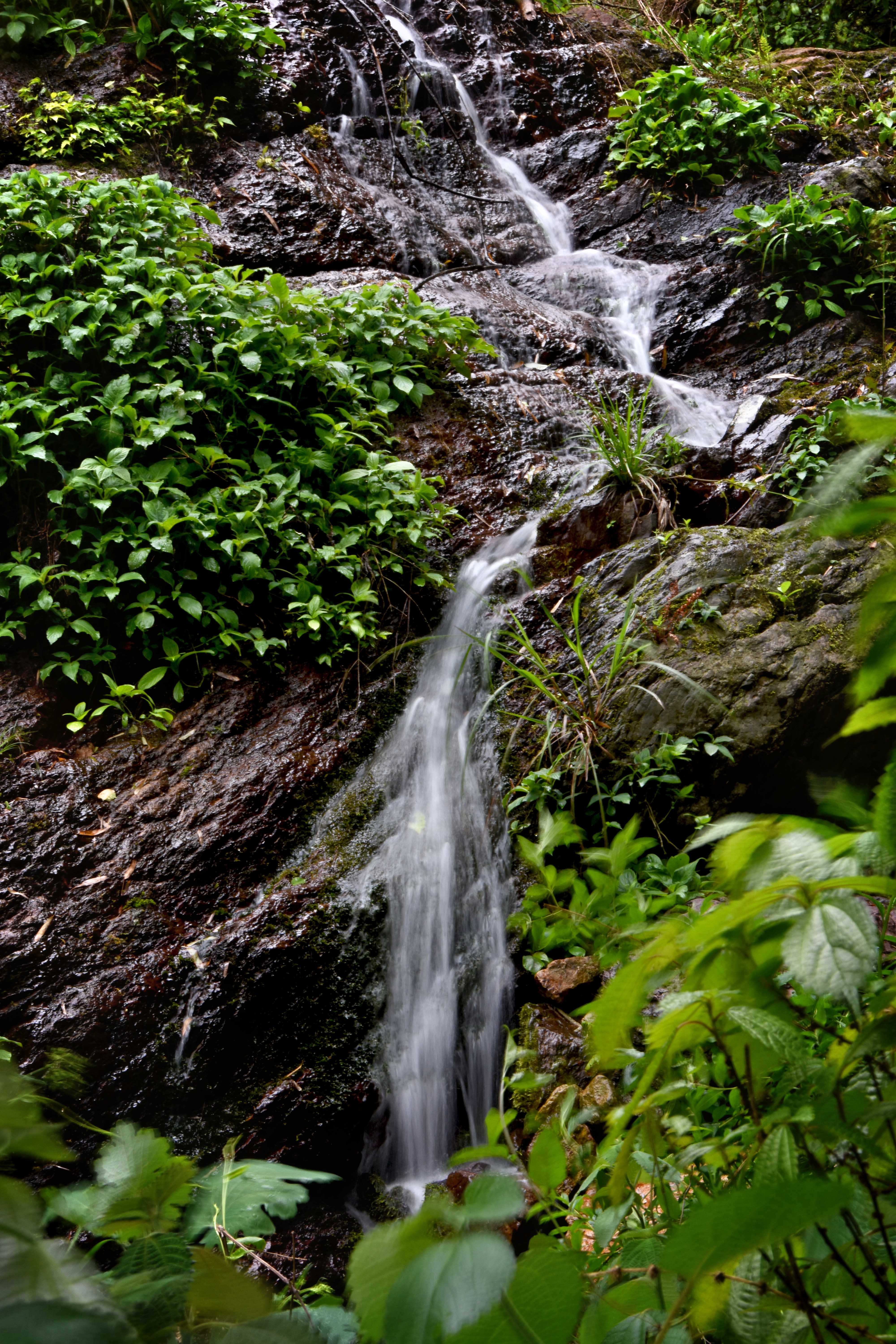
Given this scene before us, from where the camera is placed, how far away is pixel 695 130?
7180 millimetres

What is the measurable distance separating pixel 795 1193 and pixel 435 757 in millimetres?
3374

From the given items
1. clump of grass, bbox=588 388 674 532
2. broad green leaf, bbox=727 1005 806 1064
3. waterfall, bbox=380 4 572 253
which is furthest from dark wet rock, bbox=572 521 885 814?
waterfall, bbox=380 4 572 253

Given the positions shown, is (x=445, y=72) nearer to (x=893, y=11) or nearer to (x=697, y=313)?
(x=697, y=313)

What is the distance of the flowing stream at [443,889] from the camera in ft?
10.1

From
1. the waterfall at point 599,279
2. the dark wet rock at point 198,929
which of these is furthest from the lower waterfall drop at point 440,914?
the waterfall at point 599,279

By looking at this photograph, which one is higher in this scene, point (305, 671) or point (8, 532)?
point (8, 532)

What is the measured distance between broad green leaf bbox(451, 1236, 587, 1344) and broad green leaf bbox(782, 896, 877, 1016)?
222 millimetres

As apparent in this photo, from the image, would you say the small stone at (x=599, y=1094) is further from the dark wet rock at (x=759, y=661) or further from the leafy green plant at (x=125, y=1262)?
the leafy green plant at (x=125, y=1262)

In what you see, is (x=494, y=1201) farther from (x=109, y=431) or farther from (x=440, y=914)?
(x=109, y=431)

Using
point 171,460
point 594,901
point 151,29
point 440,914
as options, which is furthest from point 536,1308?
point 151,29

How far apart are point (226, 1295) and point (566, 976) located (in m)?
2.76

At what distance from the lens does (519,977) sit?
3166 mm

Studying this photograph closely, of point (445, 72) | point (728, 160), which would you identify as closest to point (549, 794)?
point (728, 160)

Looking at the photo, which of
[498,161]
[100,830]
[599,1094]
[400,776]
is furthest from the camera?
[498,161]
